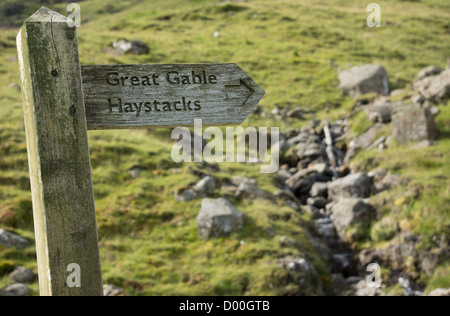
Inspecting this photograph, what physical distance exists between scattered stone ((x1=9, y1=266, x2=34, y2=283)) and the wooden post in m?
9.22

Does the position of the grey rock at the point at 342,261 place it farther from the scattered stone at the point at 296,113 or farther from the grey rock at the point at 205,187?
the scattered stone at the point at 296,113

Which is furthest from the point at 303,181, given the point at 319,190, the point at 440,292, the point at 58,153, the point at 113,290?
the point at 58,153

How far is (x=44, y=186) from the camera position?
2980 mm

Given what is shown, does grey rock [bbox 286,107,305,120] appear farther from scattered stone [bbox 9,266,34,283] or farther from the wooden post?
the wooden post

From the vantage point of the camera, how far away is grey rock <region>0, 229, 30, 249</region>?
12.4 m

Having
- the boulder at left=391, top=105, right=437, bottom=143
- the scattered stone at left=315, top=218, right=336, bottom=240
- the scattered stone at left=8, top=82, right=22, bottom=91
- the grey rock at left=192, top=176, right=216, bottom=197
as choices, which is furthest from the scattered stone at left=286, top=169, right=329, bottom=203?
the scattered stone at left=8, top=82, right=22, bottom=91

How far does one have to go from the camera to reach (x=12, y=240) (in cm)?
1250

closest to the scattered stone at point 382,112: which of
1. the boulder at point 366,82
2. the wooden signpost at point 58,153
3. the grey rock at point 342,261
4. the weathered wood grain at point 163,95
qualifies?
the boulder at point 366,82

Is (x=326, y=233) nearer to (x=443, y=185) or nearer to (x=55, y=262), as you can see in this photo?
(x=443, y=185)

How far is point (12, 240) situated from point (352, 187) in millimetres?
11752

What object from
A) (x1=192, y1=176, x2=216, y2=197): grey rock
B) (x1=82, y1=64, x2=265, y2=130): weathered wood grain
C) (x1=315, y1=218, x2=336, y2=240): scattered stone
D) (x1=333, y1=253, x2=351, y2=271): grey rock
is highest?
(x1=82, y1=64, x2=265, y2=130): weathered wood grain

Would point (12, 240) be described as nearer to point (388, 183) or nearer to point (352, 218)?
point (352, 218)

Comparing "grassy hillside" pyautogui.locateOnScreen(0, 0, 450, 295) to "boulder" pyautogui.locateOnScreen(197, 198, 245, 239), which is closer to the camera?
"grassy hillside" pyautogui.locateOnScreen(0, 0, 450, 295)
